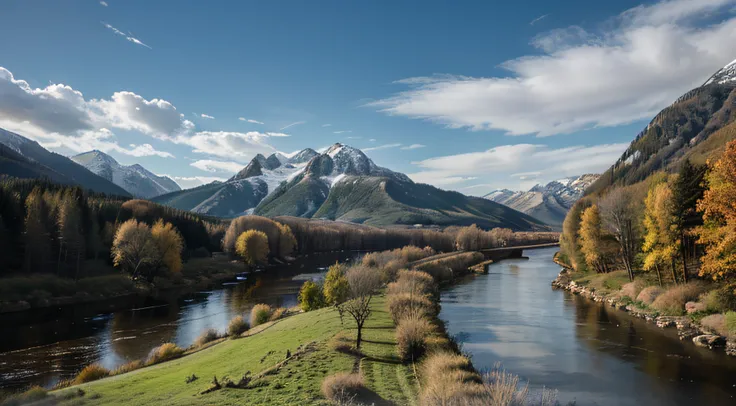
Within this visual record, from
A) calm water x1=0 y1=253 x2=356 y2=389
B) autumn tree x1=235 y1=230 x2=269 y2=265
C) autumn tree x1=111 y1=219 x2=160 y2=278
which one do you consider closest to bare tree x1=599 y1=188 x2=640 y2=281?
calm water x1=0 y1=253 x2=356 y2=389

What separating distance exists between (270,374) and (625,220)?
59977 millimetres

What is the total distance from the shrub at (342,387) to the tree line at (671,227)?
111 ft

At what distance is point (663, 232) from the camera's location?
48594 millimetres

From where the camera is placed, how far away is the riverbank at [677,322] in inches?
1383

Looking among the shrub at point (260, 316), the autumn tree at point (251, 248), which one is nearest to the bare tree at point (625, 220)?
the shrub at point (260, 316)

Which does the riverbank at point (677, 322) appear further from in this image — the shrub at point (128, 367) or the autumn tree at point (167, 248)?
the autumn tree at point (167, 248)

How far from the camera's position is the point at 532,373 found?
3117 centimetres

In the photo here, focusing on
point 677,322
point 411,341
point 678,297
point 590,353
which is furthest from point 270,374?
point 678,297

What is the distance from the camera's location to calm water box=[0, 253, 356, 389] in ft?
125

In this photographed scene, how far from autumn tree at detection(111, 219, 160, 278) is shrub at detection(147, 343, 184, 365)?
56345 mm

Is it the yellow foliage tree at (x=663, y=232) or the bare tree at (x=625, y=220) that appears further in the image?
the bare tree at (x=625, y=220)

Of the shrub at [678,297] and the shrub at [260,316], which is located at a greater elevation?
the shrub at [678,297]

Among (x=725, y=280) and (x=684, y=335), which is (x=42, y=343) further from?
(x=725, y=280)

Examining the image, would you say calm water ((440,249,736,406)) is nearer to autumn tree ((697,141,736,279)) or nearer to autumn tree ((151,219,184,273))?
autumn tree ((697,141,736,279))
